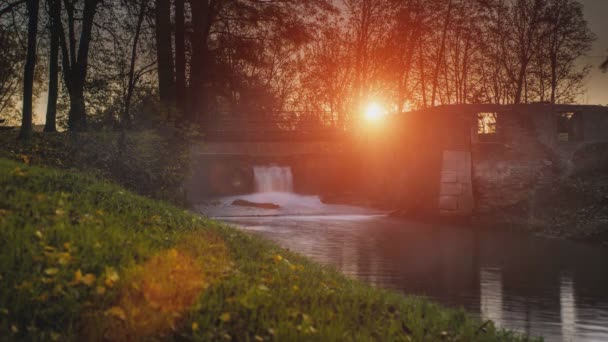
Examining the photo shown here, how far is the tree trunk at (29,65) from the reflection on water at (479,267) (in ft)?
27.7

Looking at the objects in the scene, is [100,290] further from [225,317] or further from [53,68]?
[53,68]

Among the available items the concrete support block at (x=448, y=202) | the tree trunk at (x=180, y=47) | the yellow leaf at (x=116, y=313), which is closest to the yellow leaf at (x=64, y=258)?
the yellow leaf at (x=116, y=313)

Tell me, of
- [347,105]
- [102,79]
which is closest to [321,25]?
[102,79]

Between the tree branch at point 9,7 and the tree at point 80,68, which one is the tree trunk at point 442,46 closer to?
the tree at point 80,68

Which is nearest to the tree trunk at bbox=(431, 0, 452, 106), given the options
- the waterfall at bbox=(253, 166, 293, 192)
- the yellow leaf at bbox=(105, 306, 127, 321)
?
the waterfall at bbox=(253, 166, 293, 192)

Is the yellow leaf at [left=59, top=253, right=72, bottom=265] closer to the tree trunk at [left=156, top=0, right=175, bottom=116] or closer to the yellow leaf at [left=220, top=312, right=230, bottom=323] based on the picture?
the yellow leaf at [left=220, top=312, right=230, bottom=323]

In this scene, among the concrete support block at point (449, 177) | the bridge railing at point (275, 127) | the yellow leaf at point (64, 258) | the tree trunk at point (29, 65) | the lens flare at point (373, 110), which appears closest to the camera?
the yellow leaf at point (64, 258)

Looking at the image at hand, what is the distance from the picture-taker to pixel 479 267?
17188 mm

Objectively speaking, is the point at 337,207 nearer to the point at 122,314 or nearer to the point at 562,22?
the point at 562,22

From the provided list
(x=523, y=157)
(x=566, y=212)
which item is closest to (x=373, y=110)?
(x=523, y=157)

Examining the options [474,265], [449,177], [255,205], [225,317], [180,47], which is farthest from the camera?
[255,205]

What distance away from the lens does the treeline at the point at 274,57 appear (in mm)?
21812

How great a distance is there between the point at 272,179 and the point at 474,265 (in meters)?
24.7

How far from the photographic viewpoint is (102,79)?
22812 mm
